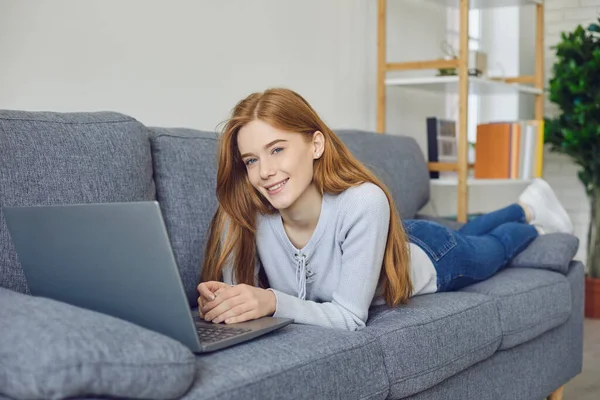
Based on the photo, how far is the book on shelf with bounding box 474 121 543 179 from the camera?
3.63 m

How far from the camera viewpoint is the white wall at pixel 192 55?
87.0 inches

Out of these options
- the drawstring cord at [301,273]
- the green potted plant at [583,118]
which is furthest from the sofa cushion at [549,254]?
the green potted plant at [583,118]

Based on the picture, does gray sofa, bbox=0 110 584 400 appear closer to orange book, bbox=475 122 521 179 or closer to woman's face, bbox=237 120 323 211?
woman's face, bbox=237 120 323 211

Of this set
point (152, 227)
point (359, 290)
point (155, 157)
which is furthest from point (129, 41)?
point (152, 227)

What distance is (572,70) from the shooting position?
4012 mm

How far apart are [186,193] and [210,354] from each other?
0.72m

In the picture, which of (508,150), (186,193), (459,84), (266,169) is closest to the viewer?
(266,169)

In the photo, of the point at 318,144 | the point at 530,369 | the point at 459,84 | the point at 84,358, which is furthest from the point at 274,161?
the point at 459,84

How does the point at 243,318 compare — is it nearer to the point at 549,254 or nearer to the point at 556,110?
the point at 549,254

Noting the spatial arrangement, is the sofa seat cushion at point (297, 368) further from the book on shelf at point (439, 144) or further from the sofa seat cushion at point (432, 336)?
the book on shelf at point (439, 144)

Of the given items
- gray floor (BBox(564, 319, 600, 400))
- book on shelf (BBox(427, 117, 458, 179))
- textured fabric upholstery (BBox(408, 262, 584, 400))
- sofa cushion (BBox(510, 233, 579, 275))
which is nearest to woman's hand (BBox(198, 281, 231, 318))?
textured fabric upholstery (BBox(408, 262, 584, 400))

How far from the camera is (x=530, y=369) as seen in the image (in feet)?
7.57

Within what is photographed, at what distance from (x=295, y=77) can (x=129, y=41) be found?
2.96 ft

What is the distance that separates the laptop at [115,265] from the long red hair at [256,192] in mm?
368
